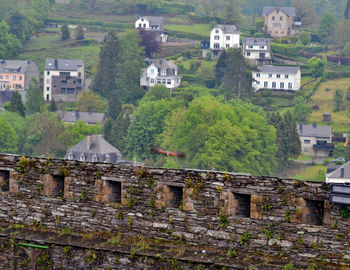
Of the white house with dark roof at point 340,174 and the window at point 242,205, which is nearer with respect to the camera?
the window at point 242,205

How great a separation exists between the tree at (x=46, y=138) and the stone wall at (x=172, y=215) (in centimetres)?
16545

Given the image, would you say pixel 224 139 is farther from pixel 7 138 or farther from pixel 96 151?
pixel 7 138

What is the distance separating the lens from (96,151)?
171500 millimetres

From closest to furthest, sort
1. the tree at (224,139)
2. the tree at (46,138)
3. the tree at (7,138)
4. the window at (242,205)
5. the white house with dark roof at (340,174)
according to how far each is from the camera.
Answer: the window at (242,205) < the white house with dark roof at (340,174) < the tree at (224,139) < the tree at (7,138) < the tree at (46,138)

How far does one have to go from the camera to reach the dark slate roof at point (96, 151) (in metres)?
172

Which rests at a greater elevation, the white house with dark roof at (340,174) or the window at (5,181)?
the window at (5,181)

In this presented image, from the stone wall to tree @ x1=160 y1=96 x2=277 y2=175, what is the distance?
13299cm

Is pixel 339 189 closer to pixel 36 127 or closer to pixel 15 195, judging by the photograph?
pixel 15 195

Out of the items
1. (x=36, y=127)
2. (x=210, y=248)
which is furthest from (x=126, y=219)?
(x=36, y=127)

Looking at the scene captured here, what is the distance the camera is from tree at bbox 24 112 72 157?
188250 millimetres

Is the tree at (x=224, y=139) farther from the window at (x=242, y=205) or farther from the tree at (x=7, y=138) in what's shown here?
the window at (x=242, y=205)

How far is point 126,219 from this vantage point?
19406mm

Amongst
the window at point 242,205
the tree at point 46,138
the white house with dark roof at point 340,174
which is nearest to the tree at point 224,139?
the tree at point 46,138

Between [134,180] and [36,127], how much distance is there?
179098 mm
